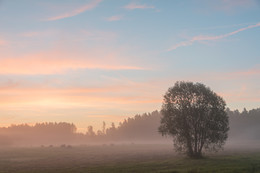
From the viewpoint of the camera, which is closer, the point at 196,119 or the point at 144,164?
the point at 144,164

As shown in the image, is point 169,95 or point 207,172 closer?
point 207,172

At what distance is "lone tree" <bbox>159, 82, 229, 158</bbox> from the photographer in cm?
6538

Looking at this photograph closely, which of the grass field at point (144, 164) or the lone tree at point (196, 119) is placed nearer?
the grass field at point (144, 164)

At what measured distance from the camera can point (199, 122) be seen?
65750mm

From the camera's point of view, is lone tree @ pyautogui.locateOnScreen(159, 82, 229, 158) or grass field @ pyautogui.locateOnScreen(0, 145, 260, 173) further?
lone tree @ pyautogui.locateOnScreen(159, 82, 229, 158)

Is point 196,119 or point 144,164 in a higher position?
point 196,119

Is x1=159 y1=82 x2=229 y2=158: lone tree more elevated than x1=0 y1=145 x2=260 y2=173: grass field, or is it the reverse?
x1=159 y1=82 x2=229 y2=158: lone tree

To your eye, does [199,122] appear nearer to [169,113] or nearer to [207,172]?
[169,113]

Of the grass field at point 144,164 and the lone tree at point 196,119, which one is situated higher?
the lone tree at point 196,119

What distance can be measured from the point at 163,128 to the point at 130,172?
32636 mm

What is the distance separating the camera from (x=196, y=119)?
217 feet

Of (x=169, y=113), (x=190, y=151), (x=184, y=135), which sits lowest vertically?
(x=190, y=151)

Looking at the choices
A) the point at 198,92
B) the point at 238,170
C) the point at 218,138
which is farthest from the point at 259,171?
the point at 198,92

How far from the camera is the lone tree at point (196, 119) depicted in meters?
65.4
